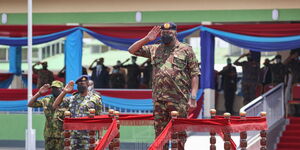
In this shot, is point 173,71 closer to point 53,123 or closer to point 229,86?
point 53,123

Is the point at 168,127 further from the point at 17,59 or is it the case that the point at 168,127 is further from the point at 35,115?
the point at 17,59

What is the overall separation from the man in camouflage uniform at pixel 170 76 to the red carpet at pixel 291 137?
31.2 ft

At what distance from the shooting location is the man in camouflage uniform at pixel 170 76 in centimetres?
991

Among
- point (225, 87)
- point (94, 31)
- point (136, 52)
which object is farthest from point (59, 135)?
point (225, 87)

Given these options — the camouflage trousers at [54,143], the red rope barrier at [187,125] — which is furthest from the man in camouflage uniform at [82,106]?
the camouflage trousers at [54,143]

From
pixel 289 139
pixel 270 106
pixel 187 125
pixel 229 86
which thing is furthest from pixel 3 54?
pixel 187 125

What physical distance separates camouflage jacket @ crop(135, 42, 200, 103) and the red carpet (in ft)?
31.2

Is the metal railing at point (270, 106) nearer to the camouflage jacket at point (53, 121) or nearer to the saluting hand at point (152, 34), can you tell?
the camouflage jacket at point (53, 121)

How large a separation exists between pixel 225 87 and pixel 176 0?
3.28 meters

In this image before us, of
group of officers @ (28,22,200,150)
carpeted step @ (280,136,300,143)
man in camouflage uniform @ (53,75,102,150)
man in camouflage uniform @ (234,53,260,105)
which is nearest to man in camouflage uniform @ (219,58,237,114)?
→ man in camouflage uniform @ (234,53,260,105)

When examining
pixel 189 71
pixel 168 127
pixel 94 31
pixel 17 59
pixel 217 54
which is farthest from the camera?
pixel 217 54

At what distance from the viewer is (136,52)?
33.3 feet

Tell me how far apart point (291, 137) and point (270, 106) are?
3.87ft

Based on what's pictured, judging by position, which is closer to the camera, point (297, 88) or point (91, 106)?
point (91, 106)
